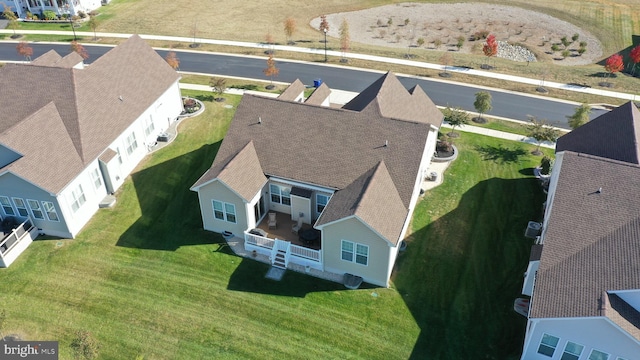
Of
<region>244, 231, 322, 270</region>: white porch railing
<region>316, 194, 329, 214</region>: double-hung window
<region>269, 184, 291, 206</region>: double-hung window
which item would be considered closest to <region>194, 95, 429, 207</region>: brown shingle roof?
<region>316, 194, 329, 214</region>: double-hung window

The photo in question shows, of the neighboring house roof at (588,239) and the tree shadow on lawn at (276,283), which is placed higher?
the neighboring house roof at (588,239)

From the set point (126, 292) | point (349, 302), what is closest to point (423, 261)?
point (349, 302)

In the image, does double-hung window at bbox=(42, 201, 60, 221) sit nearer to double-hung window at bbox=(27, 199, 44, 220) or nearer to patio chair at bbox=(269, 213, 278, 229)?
double-hung window at bbox=(27, 199, 44, 220)

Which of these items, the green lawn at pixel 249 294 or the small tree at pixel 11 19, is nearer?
the green lawn at pixel 249 294

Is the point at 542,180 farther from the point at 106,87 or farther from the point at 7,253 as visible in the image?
the point at 7,253

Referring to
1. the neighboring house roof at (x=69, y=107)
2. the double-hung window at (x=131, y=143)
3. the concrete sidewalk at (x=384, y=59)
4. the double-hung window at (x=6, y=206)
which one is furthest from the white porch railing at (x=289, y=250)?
the concrete sidewalk at (x=384, y=59)

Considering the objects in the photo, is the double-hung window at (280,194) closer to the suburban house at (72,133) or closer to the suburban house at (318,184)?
the suburban house at (318,184)

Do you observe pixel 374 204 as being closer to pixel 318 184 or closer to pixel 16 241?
pixel 318 184

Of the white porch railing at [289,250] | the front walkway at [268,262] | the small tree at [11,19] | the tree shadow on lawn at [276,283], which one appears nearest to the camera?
the tree shadow on lawn at [276,283]
